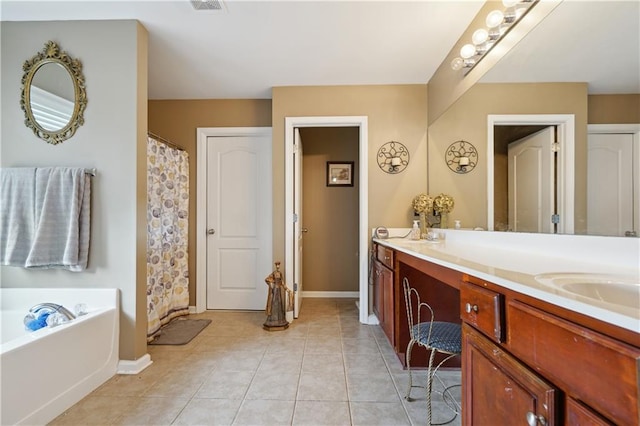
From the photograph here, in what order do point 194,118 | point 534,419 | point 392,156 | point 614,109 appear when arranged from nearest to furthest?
point 534,419, point 614,109, point 392,156, point 194,118

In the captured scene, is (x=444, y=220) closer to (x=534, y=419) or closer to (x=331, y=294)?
(x=331, y=294)

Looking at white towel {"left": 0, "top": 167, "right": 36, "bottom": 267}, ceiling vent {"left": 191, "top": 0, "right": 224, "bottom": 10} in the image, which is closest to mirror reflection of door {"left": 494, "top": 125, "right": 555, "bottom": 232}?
ceiling vent {"left": 191, "top": 0, "right": 224, "bottom": 10}

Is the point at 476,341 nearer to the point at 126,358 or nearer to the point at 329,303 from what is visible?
the point at 126,358

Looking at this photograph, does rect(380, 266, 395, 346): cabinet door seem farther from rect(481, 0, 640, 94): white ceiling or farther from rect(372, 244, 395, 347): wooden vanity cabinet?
rect(481, 0, 640, 94): white ceiling

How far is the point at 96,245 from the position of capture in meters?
1.90

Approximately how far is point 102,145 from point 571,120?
269cm

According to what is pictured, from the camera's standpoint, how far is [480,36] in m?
1.76

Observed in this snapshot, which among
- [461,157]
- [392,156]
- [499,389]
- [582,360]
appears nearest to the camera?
[582,360]

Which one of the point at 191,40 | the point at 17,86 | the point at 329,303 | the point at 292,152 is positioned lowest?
the point at 329,303

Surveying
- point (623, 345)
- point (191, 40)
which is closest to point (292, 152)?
point (191, 40)

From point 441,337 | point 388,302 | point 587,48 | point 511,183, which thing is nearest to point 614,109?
point 587,48

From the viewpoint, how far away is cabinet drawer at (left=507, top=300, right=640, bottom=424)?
0.46 m

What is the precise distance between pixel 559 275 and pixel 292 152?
236 cm

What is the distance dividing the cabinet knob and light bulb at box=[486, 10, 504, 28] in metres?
1.93
